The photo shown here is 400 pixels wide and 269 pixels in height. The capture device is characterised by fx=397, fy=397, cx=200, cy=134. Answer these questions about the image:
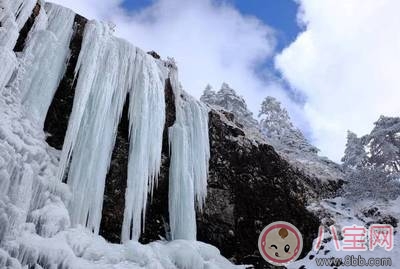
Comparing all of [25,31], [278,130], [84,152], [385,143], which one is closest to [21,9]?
[25,31]

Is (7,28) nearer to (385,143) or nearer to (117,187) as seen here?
(117,187)

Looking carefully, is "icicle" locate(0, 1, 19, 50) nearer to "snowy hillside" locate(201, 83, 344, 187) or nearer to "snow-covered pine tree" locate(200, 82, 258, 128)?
"snowy hillside" locate(201, 83, 344, 187)

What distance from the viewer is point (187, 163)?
42.6ft

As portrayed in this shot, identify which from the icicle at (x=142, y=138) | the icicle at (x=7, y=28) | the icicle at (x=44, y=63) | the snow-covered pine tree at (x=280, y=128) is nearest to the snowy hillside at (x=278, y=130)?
the snow-covered pine tree at (x=280, y=128)

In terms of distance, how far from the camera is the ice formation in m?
8.16

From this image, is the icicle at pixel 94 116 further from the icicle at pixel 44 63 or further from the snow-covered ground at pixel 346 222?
the snow-covered ground at pixel 346 222

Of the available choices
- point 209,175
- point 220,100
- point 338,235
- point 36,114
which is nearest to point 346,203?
point 338,235

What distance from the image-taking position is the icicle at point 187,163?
12.1 metres

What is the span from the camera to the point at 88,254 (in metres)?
8.81

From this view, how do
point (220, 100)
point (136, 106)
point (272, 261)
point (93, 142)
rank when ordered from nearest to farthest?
point (93, 142), point (136, 106), point (272, 261), point (220, 100)

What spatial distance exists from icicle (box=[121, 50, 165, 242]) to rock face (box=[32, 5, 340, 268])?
708 millimetres

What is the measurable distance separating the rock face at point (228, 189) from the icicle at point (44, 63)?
0.45 m

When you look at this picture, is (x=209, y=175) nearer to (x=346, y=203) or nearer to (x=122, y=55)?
(x=122, y=55)

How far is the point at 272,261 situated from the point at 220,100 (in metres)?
19.1
